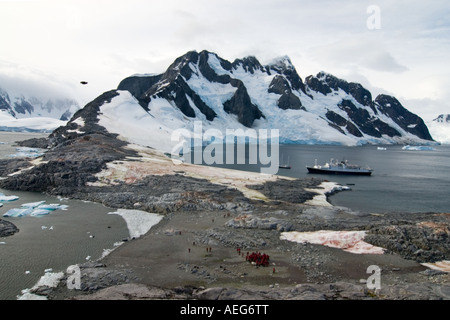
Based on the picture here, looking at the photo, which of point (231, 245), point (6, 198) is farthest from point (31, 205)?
point (231, 245)

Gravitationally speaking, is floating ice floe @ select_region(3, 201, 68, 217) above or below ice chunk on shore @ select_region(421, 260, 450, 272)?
above

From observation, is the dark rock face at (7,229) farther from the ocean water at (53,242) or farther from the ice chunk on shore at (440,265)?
the ice chunk on shore at (440,265)

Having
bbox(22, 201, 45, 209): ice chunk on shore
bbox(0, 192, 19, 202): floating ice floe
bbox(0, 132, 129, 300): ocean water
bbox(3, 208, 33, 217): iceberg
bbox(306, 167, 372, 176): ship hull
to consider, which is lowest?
bbox(0, 132, 129, 300): ocean water

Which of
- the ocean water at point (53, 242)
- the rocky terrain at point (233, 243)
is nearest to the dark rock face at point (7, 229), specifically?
the rocky terrain at point (233, 243)

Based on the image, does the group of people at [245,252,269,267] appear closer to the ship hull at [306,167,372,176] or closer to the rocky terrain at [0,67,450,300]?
the rocky terrain at [0,67,450,300]

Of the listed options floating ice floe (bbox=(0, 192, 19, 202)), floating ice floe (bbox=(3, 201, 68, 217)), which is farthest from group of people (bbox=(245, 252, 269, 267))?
floating ice floe (bbox=(0, 192, 19, 202))
